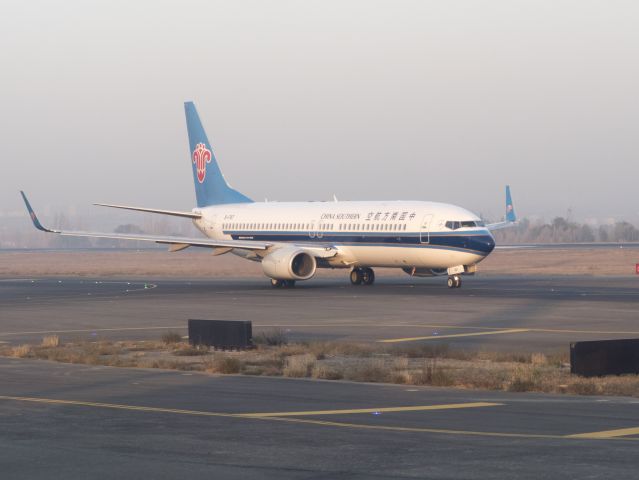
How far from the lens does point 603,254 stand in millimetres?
104750

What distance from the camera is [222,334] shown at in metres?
26.4

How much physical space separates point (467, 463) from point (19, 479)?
4.46 m

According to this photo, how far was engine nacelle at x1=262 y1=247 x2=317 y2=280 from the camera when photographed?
52719 mm

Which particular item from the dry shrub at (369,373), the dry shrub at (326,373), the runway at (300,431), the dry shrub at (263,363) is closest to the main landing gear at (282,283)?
the dry shrub at (263,363)

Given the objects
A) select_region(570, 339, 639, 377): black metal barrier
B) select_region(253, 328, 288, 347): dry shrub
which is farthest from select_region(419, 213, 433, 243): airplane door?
select_region(570, 339, 639, 377): black metal barrier

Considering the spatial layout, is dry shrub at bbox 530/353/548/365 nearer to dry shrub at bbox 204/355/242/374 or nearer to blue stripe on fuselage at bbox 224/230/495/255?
dry shrub at bbox 204/355/242/374

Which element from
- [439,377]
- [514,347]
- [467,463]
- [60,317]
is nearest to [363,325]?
[514,347]

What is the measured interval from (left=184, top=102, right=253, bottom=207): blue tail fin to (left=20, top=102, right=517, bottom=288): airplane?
12cm

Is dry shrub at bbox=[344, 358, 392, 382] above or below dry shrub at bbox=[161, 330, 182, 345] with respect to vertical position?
below

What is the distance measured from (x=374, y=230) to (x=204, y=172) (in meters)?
15.5

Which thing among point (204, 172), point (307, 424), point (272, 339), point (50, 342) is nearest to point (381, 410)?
point (307, 424)

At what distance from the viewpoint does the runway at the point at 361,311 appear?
98.3 feet

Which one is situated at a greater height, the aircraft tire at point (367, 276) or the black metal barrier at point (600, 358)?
the aircraft tire at point (367, 276)

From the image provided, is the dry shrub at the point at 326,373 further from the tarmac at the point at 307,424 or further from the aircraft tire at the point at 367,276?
the aircraft tire at the point at 367,276
